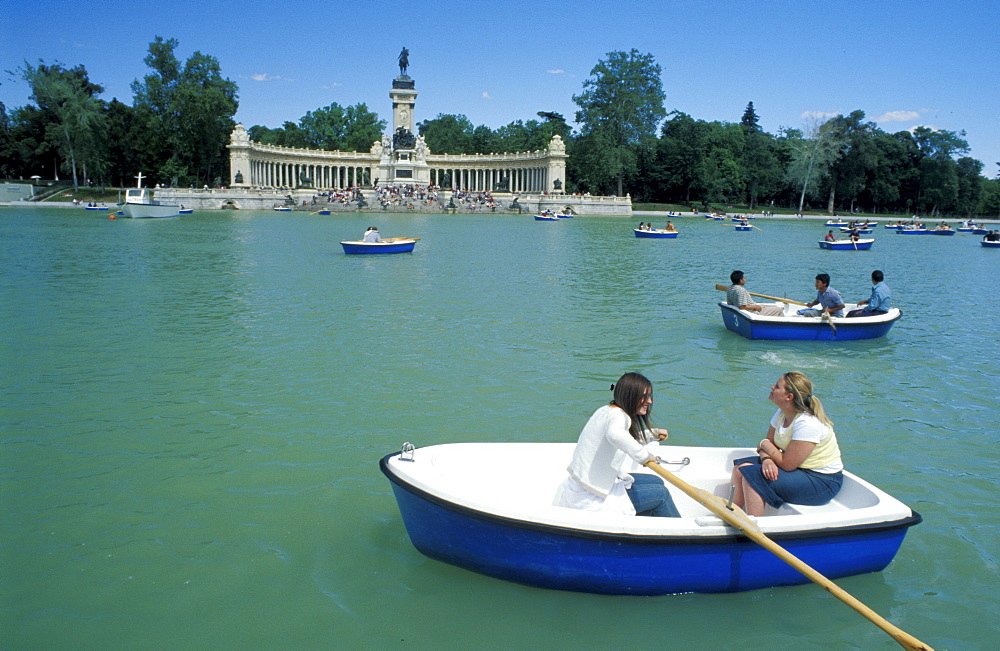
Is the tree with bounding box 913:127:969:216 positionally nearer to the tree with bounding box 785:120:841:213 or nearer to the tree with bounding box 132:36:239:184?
the tree with bounding box 785:120:841:213

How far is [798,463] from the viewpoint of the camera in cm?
548

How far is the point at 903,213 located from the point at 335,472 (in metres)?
105

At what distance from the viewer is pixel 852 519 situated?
198 inches

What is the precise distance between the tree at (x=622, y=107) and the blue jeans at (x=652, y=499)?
80.8m

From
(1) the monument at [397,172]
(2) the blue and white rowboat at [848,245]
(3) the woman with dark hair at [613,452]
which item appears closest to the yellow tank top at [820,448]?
(3) the woman with dark hair at [613,452]

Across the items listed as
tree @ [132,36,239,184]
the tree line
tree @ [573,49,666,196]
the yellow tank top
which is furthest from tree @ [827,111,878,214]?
the yellow tank top

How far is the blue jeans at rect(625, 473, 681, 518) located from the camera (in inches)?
207

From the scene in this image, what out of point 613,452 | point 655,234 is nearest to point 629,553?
point 613,452

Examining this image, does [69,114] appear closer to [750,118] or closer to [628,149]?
[628,149]

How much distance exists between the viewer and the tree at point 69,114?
243ft

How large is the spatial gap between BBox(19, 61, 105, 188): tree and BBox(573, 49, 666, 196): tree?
5506 centimetres

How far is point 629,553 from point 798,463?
163cm

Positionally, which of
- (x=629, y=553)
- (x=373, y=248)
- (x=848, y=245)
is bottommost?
(x=629, y=553)

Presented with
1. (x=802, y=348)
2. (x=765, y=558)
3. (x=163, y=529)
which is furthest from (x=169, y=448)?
(x=802, y=348)
